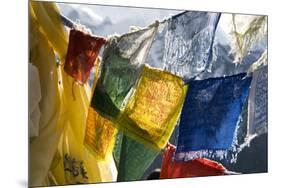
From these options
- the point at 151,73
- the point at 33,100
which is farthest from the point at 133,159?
the point at 33,100

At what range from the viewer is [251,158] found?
2971 millimetres

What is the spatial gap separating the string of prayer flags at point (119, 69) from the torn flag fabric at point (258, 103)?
2.58 feet

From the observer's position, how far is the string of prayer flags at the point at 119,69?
2.65 metres

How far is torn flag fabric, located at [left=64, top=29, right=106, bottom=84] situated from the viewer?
8.48ft

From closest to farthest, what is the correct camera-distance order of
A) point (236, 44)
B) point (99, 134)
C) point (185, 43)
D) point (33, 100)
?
point (33, 100) → point (99, 134) → point (185, 43) → point (236, 44)

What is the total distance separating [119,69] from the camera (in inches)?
106

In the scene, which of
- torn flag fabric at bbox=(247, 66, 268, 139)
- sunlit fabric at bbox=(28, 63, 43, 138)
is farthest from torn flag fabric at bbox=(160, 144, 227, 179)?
sunlit fabric at bbox=(28, 63, 43, 138)

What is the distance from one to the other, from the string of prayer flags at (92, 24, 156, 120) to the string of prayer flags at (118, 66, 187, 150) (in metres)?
0.06

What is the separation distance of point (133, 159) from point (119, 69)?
1.81 feet

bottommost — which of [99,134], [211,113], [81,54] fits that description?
[99,134]

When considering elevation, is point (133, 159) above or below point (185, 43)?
below

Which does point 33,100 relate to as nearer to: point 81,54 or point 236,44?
point 81,54

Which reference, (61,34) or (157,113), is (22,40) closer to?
(61,34)

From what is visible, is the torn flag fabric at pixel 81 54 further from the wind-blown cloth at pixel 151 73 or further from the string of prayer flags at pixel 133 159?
the string of prayer flags at pixel 133 159
